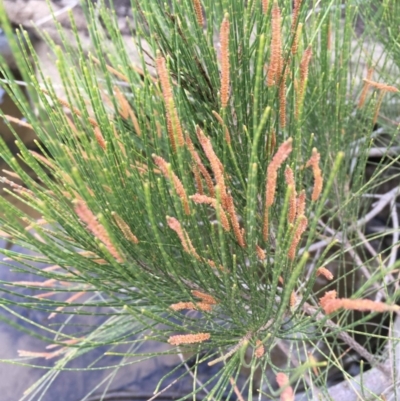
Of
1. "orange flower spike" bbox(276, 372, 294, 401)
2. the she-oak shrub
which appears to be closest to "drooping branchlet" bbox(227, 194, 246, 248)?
the she-oak shrub

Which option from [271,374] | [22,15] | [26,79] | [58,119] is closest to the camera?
[26,79]

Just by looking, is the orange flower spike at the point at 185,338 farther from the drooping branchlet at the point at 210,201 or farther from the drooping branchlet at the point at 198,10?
the drooping branchlet at the point at 198,10

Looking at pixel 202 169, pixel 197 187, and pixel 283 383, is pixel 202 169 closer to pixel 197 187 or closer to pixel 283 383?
pixel 197 187

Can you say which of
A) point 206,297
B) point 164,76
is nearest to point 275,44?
point 164,76

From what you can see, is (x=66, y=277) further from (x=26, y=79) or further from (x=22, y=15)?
(x=22, y=15)

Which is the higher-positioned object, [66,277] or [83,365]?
[66,277]

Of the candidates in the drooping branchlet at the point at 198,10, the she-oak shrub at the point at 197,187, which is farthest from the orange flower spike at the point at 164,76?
the drooping branchlet at the point at 198,10

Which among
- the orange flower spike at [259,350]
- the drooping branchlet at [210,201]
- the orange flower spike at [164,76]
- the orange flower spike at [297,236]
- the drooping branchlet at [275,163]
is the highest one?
the orange flower spike at [164,76]

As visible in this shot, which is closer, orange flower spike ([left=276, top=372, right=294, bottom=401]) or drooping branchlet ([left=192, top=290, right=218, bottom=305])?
orange flower spike ([left=276, top=372, right=294, bottom=401])

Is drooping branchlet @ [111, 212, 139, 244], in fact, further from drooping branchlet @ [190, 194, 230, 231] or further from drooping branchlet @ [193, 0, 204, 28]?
drooping branchlet @ [193, 0, 204, 28]

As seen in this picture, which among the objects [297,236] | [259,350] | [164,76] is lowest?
[259,350]

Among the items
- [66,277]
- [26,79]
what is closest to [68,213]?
[66,277]
